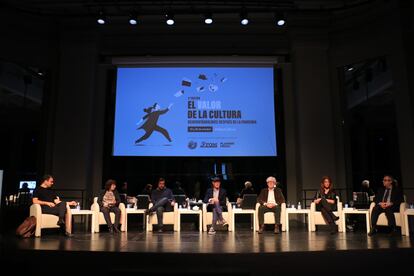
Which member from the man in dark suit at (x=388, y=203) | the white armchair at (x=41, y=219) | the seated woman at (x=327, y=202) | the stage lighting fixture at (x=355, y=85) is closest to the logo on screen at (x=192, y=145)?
the seated woman at (x=327, y=202)

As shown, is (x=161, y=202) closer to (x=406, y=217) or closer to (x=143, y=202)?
(x=143, y=202)

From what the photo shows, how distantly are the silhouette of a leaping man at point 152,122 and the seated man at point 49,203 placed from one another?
3508 millimetres

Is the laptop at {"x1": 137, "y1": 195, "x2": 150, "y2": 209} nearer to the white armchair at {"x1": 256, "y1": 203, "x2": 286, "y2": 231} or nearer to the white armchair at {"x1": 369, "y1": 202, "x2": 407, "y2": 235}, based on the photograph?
the white armchair at {"x1": 256, "y1": 203, "x2": 286, "y2": 231}

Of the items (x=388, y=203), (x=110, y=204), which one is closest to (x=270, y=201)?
(x=388, y=203)

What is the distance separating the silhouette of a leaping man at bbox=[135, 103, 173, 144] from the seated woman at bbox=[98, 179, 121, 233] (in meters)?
2.66

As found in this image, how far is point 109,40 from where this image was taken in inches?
391

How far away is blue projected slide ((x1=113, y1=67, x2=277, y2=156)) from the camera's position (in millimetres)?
9273

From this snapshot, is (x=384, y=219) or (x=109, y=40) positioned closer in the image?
(x=384, y=219)

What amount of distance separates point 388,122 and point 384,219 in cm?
301

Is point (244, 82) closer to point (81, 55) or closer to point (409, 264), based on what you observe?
point (81, 55)

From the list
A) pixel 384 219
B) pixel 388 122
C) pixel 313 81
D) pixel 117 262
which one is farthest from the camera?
pixel 313 81

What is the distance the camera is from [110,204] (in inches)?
264

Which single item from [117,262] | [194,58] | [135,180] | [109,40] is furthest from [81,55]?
[117,262]

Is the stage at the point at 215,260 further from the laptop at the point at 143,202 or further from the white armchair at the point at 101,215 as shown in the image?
the laptop at the point at 143,202
